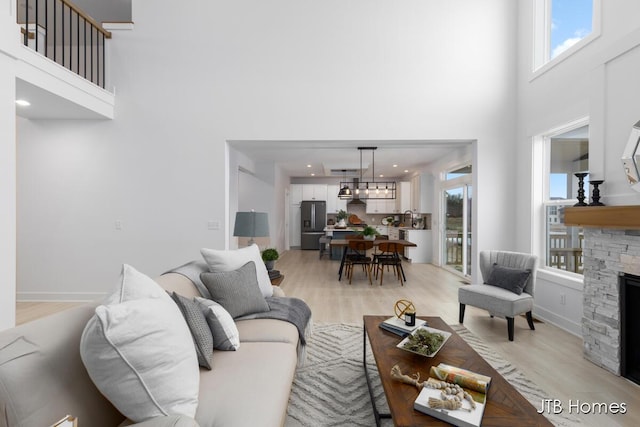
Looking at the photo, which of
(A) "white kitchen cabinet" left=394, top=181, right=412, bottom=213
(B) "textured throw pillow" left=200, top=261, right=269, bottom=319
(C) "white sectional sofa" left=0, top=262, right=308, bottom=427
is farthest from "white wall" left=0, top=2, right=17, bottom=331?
(A) "white kitchen cabinet" left=394, top=181, right=412, bottom=213

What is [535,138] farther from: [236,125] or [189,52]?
[189,52]

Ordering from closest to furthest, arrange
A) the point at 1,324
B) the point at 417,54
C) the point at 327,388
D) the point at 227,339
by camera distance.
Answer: the point at 227,339, the point at 327,388, the point at 1,324, the point at 417,54

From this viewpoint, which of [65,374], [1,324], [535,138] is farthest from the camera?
[535,138]

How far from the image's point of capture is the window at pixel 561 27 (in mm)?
3244

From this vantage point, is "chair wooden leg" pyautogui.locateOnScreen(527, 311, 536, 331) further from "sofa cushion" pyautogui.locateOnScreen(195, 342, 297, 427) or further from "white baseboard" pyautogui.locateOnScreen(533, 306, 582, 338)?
"sofa cushion" pyautogui.locateOnScreen(195, 342, 297, 427)

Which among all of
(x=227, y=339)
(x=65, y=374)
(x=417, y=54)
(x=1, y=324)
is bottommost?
(x=1, y=324)

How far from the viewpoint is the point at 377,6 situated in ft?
14.5

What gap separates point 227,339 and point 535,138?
4.35 meters

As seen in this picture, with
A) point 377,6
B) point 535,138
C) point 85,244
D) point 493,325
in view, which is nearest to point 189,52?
point 377,6

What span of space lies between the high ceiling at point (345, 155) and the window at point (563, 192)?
1.08 meters

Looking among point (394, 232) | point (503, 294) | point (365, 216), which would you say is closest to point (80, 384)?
point (503, 294)

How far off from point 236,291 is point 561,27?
469 centimetres

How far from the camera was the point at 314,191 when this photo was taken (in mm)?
11078

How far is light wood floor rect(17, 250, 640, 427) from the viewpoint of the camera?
89.4 inches
